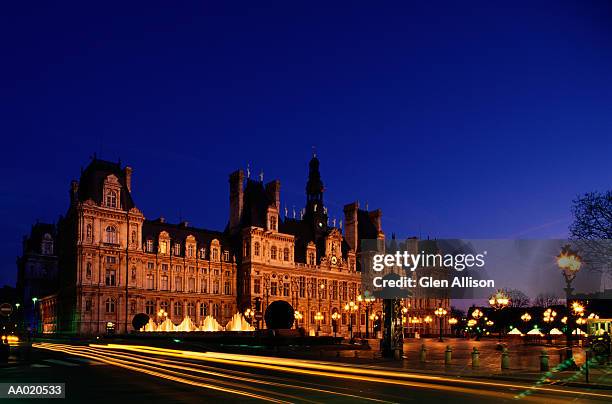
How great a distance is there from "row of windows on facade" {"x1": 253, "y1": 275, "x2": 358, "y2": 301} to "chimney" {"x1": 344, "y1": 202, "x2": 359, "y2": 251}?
9253 millimetres

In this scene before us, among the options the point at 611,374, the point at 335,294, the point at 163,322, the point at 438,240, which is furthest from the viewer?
the point at 438,240

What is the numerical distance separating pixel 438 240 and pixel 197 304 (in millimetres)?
59910

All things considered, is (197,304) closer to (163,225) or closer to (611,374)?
(163,225)

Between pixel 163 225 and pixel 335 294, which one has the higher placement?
pixel 163 225

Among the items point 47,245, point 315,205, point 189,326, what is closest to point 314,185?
point 315,205

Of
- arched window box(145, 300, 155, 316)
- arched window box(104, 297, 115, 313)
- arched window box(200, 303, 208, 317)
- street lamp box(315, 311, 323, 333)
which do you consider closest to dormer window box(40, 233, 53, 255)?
arched window box(145, 300, 155, 316)

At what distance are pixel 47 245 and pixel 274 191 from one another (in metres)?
41.6

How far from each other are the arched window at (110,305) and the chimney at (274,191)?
2862 cm

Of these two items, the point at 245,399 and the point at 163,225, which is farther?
the point at 163,225

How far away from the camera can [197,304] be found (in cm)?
8819

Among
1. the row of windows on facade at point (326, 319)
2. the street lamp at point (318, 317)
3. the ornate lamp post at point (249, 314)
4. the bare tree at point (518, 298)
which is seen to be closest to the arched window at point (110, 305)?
the ornate lamp post at point (249, 314)

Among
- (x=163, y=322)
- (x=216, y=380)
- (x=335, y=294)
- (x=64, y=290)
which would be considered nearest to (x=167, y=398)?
(x=216, y=380)

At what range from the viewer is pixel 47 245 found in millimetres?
109688

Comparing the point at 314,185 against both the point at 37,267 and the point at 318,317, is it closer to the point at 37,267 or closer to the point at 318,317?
the point at 318,317
